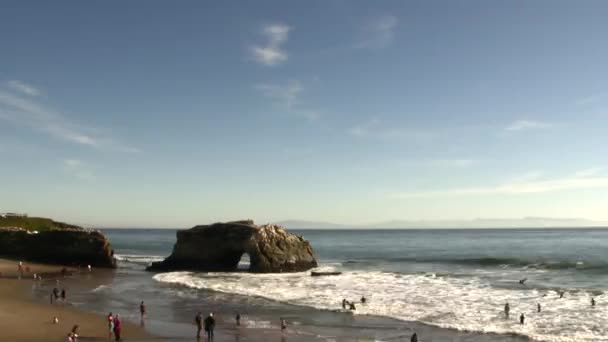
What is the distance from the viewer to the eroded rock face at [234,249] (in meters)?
62.9

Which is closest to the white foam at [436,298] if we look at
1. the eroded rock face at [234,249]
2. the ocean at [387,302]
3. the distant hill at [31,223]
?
the ocean at [387,302]

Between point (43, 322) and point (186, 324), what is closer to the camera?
point (43, 322)

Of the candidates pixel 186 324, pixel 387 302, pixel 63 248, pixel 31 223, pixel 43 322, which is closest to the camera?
pixel 43 322

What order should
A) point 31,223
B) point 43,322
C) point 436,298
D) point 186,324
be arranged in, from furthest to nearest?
point 31,223, point 436,298, point 186,324, point 43,322

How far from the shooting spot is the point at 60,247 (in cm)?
6912

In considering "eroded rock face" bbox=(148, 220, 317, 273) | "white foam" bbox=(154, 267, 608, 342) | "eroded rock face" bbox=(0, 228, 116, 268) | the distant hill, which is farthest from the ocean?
the distant hill

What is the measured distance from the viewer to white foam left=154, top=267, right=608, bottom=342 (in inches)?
1296

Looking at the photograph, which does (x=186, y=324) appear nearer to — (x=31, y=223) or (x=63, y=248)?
(x=63, y=248)

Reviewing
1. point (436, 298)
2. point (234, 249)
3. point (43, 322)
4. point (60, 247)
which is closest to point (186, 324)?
point (43, 322)

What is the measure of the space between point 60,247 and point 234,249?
22525 mm

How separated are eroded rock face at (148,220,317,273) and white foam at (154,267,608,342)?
11.4 ft

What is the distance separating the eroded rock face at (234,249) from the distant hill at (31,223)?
65.7 feet

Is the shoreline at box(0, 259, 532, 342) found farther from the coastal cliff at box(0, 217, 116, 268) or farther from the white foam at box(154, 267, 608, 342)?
the coastal cliff at box(0, 217, 116, 268)

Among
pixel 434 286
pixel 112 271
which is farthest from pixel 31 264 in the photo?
pixel 434 286
